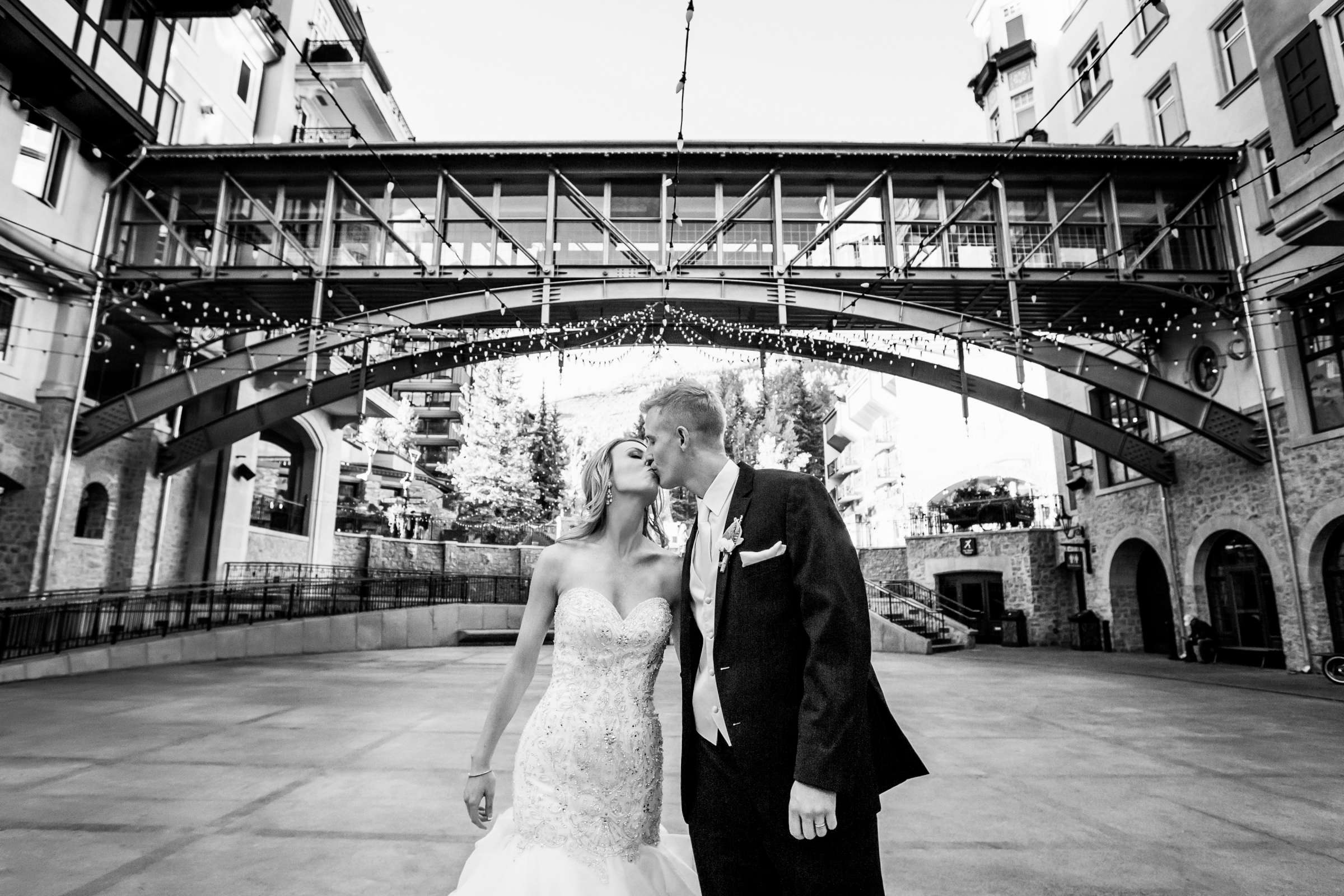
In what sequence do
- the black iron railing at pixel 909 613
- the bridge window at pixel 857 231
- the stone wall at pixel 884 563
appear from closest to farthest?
the bridge window at pixel 857 231 < the black iron railing at pixel 909 613 < the stone wall at pixel 884 563

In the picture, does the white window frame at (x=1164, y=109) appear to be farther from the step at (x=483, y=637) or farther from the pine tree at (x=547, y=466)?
the pine tree at (x=547, y=466)

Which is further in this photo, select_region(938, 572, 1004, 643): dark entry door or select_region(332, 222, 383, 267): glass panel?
select_region(938, 572, 1004, 643): dark entry door

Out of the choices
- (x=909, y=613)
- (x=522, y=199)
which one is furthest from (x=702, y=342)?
(x=909, y=613)

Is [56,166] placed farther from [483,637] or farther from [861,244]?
[861,244]

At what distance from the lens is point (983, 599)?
2283 centimetres

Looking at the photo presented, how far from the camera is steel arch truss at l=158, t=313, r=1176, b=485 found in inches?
600

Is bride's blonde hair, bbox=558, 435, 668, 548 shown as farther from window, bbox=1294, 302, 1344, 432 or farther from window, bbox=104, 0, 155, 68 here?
window, bbox=104, 0, 155, 68

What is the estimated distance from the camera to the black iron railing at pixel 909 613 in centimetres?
2044

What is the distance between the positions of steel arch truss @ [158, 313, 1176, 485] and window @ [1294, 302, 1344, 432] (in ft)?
10.9

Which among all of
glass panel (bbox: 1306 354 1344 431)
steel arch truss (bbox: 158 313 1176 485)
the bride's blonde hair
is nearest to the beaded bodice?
the bride's blonde hair

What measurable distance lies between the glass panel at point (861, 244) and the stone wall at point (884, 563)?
11.1m

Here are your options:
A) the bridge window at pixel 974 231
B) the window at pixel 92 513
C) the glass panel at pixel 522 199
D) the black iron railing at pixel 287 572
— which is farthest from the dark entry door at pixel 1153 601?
the window at pixel 92 513

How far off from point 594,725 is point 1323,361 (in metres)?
15.8

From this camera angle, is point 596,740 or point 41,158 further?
point 41,158
